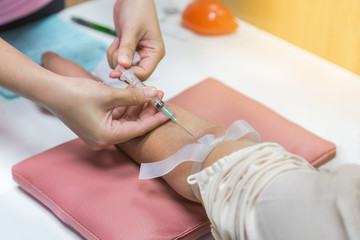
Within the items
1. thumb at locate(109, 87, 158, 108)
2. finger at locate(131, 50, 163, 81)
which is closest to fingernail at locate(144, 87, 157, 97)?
thumb at locate(109, 87, 158, 108)

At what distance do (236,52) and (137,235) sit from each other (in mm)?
722

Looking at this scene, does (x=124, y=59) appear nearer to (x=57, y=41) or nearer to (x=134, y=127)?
(x=134, y=127)

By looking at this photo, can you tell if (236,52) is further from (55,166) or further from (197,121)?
(55,166)

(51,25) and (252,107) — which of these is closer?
(252,107)

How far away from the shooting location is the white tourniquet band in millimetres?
912

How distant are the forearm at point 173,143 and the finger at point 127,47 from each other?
135 mm

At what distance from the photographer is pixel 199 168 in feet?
3.00

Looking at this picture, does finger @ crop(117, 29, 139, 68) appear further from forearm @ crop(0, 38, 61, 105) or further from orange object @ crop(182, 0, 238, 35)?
orange object @ crop(182, 0, 238, 35)

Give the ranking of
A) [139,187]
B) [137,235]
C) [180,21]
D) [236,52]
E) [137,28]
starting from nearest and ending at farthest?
[137,235], [139,187], [137,28], [236,52], [180,21]

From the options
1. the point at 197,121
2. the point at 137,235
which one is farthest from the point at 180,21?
the point at 137,235

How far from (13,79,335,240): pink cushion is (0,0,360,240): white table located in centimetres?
4

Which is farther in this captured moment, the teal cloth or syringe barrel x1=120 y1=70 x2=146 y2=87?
the teal cloth

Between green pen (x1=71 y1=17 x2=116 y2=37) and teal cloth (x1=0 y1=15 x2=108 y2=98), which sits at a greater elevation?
green pen (x1=71 y1=17 x2=116 y2=37)

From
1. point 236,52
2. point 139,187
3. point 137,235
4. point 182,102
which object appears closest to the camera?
point 137,235
